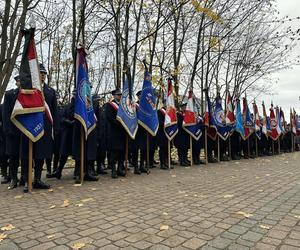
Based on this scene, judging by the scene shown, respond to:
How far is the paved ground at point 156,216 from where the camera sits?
11.6ft

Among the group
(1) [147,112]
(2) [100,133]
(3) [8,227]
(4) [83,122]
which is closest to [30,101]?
(4) [83,122]

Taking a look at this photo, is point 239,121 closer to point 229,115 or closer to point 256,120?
point 229,115

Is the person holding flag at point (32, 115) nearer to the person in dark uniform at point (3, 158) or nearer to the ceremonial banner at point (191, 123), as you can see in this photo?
the person in dark uniform at point (3, 158)

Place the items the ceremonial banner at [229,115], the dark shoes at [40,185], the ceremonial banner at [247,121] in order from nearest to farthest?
the dark shoes at [40,185] → the ceremonial banner at [229,115] → the ceremonial banner at [247,121]

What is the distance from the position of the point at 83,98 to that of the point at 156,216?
390 centimetres

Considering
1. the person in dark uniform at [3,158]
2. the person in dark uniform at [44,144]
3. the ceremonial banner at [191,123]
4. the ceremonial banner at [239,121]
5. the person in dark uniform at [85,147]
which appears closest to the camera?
the person in dark uniform at [44,144]

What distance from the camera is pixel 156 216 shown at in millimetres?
4504

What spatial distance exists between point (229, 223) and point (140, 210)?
51.0 inches

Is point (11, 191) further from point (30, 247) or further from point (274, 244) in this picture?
point (274, 244)

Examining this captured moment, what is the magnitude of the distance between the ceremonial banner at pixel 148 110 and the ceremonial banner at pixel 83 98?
1.73 meters

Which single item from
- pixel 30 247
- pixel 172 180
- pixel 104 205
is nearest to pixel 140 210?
Answer: pixel 104 205

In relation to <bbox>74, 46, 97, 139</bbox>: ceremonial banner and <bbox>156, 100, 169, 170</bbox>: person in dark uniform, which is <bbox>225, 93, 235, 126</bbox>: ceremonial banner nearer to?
<bbox>156, 100, 169, 170</bbox>: person in dark uniform

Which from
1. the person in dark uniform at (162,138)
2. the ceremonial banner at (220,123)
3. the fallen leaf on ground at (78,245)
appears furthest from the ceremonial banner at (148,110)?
the fallen leaf on ground at (78,245)

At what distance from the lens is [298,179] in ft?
25.9
